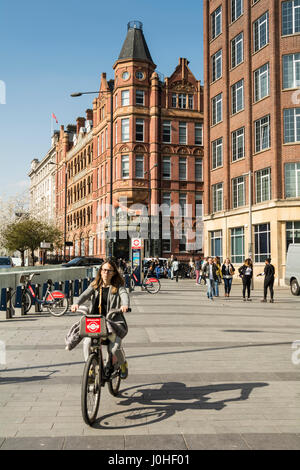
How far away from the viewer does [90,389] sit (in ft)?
15.9

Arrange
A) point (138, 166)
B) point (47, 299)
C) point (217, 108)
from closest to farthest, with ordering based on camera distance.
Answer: point (47, 299), point (217, 108), point (138, 166)

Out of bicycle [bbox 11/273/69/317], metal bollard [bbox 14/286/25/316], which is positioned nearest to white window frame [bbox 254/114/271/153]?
bicycle [bbox 11/273/69/317]

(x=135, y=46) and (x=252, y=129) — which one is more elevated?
(x=135, y=46)

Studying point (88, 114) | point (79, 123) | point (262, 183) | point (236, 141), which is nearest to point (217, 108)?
point (236, 141)

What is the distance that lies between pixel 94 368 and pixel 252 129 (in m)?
31.5

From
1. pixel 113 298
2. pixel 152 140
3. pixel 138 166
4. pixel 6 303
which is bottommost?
pixel 6 303

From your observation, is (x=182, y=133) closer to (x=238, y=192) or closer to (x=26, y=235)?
(x=238, y=192)

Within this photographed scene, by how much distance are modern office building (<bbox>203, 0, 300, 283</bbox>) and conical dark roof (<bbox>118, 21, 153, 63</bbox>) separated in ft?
36.5

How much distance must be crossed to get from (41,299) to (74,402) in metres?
10.1

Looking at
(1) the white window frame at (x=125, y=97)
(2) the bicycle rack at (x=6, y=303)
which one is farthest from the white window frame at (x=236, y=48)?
(2) the bicycle rack at (x=6, y=303)

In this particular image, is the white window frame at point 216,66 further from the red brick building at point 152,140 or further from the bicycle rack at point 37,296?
the bicycle rack at point 37,296

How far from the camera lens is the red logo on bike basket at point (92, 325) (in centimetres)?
509

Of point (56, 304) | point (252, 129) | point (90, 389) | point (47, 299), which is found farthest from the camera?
point (252, 129)

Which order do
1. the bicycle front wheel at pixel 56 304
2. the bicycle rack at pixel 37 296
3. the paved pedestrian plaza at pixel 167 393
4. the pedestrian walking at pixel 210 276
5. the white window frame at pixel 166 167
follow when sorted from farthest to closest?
the white window frame at pixel 166 167 < the pedestrian walking at pixel 210 276 < the bicycle rack at pixel 37 296 < the bicycle front wheel at pixel 56 304 < the paved pedestrian plaza at pixel 167 393
